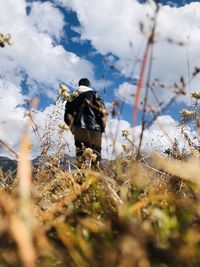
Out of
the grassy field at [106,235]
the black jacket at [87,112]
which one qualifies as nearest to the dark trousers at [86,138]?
the black jacket at [87,112]

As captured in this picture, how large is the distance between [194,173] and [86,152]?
2.69 meters

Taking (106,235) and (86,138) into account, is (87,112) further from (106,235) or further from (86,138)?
(106,235)

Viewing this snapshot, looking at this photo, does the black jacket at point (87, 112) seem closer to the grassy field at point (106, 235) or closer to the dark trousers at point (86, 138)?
the dark trousers at point (86, 138)

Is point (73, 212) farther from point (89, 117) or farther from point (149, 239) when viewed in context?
point (89, 117)

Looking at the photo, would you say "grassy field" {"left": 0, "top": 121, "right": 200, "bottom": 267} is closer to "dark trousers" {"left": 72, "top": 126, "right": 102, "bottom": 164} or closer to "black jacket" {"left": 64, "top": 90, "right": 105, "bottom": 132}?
"dark trousers" {"left": 72, "top": 126, "right": 102, "bottom": 164}

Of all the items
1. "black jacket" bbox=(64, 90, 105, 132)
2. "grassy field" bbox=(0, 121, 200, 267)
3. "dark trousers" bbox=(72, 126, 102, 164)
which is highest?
"black jacket" bbox=(64, 90, 105, 132)

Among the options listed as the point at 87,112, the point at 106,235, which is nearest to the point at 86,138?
the point at 87,112

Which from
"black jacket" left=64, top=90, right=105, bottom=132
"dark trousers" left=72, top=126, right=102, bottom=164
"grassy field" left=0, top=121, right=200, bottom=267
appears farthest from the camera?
"black jacket" left=64, top=90, right=105, bottom=132

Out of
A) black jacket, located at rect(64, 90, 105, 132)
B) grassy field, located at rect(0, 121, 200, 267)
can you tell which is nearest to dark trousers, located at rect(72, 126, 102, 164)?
black jacket, located at rect(64, 90, 105, 132)

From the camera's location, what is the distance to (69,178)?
8.83ft

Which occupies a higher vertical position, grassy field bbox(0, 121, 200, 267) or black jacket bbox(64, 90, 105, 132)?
black jacket bbox(64, 90, 105, 132)

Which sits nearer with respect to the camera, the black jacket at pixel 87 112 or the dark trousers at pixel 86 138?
the dark trousers at pixel 86 138

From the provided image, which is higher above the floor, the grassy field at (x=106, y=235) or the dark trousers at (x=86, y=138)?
the dark trousers at (x=86, y=138)

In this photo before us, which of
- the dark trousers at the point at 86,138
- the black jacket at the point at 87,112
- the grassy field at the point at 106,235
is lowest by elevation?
the grassy field at the point at 106,235
